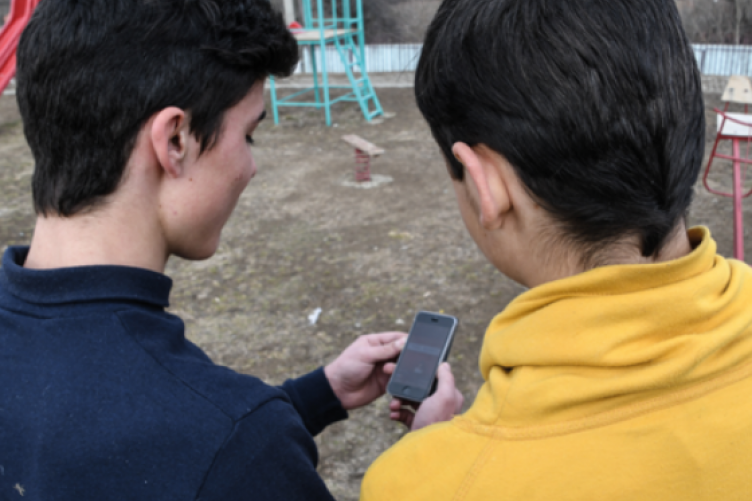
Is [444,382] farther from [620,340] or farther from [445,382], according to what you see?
[620,340]

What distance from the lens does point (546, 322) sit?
0.88 meters

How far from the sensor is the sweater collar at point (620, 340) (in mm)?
806

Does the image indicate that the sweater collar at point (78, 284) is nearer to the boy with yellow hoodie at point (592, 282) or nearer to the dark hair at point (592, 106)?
the boy with yellow hoodie at point (592, 282)

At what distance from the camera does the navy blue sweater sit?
0.91 m

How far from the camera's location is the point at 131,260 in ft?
3.67

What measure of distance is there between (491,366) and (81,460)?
610 mm

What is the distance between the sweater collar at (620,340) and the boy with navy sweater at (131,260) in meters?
0.41

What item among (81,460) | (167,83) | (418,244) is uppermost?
(167,83)

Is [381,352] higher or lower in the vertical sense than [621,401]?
lower

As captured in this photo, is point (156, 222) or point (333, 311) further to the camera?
point (333, 311)

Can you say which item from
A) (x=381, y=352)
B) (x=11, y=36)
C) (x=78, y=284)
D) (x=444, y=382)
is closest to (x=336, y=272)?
(x=381, y=352)

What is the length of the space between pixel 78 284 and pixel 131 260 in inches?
5.1

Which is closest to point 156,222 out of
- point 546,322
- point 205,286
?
point 546,322

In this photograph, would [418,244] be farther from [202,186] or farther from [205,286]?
[202,186]
